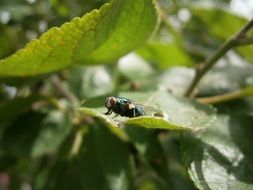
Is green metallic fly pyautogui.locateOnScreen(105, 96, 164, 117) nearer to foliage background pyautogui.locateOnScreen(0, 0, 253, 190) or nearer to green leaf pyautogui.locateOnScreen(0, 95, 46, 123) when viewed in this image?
foliage background pyautogui.locateOnScreen(0, 0, 253, 190)

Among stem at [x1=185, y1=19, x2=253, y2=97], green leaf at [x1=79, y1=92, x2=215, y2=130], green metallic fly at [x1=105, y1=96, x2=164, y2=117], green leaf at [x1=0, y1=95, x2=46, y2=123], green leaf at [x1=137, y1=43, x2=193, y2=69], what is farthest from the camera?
green leaf at [x1=137, y1=43, x2=193, y2=69]

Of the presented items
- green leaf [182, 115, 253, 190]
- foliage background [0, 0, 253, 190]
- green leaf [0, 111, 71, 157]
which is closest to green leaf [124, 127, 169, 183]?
foliage background [0, 0, 253, 190]

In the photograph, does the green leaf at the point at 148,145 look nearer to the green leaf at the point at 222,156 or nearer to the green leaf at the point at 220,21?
the green leaf at the point at 222,156

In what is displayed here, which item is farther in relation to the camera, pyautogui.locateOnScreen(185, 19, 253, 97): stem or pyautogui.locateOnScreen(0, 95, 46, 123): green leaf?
pyautogui.locateOnScreen(0, 95, 46, 123): green leaf

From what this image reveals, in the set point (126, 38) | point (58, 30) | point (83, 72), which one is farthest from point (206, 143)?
point (83, 72)

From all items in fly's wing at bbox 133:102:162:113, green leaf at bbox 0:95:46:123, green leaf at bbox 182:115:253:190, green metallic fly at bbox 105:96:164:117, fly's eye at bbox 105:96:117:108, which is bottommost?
green leaf at bbox 182:115:253:190

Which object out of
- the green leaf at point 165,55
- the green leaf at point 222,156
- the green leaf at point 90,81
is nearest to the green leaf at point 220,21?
the green leaf at point 165,55

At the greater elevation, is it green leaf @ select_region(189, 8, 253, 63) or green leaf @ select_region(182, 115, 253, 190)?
green leaf @ select_region(189, 8, 253, 63)
